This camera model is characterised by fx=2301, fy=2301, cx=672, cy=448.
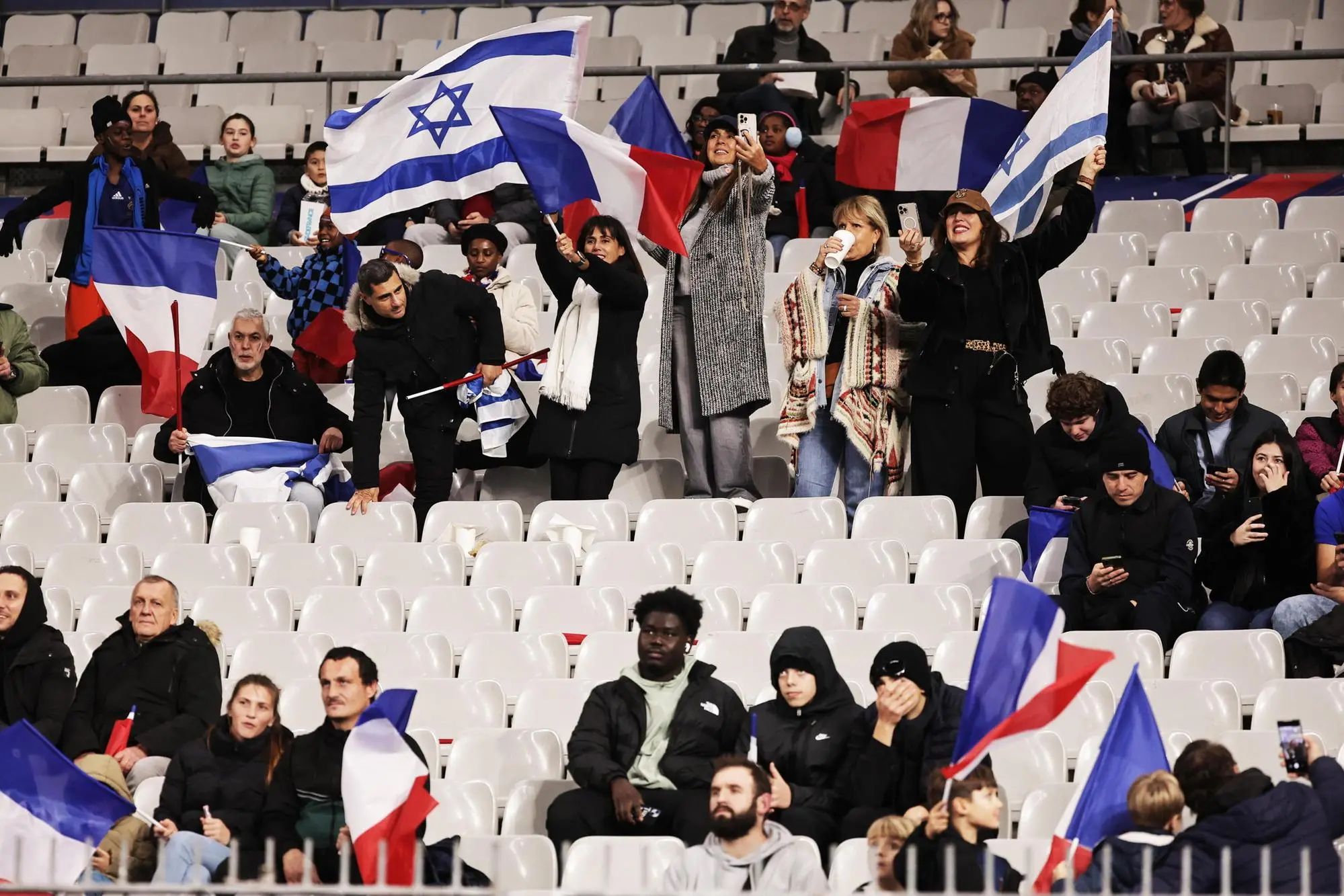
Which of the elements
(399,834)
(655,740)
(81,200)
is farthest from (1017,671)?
(81,200)

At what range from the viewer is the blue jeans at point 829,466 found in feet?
30.0

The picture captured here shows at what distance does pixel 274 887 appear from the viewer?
4309 millimetres

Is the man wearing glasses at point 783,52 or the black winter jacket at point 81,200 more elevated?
the man wearing glasses at point 783,52

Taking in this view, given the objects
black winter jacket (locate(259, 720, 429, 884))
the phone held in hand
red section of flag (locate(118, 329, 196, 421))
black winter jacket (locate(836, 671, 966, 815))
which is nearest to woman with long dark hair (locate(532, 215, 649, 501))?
red section of flag (locate(118, 329, 196, 421))

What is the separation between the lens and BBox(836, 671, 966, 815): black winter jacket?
6617 millimetres

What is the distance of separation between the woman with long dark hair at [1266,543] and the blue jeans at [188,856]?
3.50m

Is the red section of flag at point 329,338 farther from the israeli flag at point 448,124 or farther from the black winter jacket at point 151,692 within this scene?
the black winter jacket at point 151,692

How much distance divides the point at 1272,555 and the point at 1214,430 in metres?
0.75

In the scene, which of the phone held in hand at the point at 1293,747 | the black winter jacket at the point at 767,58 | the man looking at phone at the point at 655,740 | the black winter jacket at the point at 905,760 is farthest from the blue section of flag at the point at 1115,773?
the black winter jacket at the point at 767,58

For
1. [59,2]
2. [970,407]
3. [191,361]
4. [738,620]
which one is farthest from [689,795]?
[59,2]

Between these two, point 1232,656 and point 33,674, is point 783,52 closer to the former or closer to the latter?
point 1232,656

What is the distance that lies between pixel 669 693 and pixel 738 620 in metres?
1.22

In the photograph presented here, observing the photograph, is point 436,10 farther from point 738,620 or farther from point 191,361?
point 738,620

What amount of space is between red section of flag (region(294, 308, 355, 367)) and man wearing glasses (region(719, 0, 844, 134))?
2.88 metres
